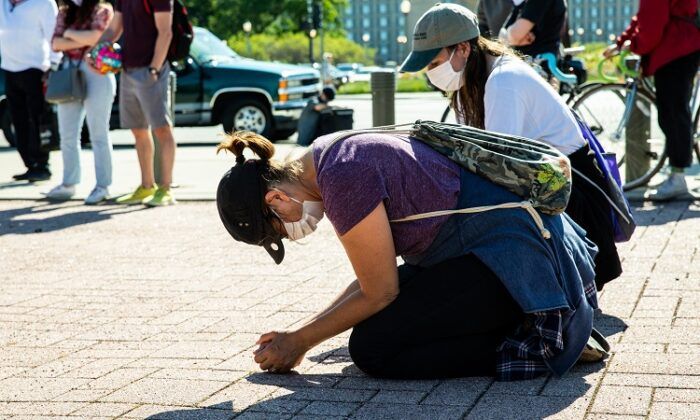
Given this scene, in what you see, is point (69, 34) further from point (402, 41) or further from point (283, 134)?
point (402, 41)

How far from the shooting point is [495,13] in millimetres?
8352

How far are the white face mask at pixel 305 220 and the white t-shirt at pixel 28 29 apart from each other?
21.2ft

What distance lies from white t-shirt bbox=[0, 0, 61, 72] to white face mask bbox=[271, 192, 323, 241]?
6.46 meters

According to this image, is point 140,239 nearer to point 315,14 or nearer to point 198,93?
point 198,93

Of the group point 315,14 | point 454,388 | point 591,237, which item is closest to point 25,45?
point 591,237

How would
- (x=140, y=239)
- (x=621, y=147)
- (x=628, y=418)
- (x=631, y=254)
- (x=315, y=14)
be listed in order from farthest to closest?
(x=315, y=14), (x=621, y=147), (x=140, y=239), (x=631, y=254), (x=628, y=418)

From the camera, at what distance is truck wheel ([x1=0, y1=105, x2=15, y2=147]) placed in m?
15.6

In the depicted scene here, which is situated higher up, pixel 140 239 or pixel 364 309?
pixel 364 309

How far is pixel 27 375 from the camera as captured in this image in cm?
427

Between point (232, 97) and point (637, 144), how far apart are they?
863 cm

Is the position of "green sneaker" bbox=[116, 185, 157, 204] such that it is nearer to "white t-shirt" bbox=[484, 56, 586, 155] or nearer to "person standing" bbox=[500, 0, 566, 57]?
"person standing" bbox=[500, 0, 566, 57]

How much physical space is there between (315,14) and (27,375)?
39.0m

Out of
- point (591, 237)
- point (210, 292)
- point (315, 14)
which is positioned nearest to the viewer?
point (591, 237)

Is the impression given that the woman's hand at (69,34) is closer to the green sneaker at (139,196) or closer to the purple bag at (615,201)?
the green sneaker at (139,196)
